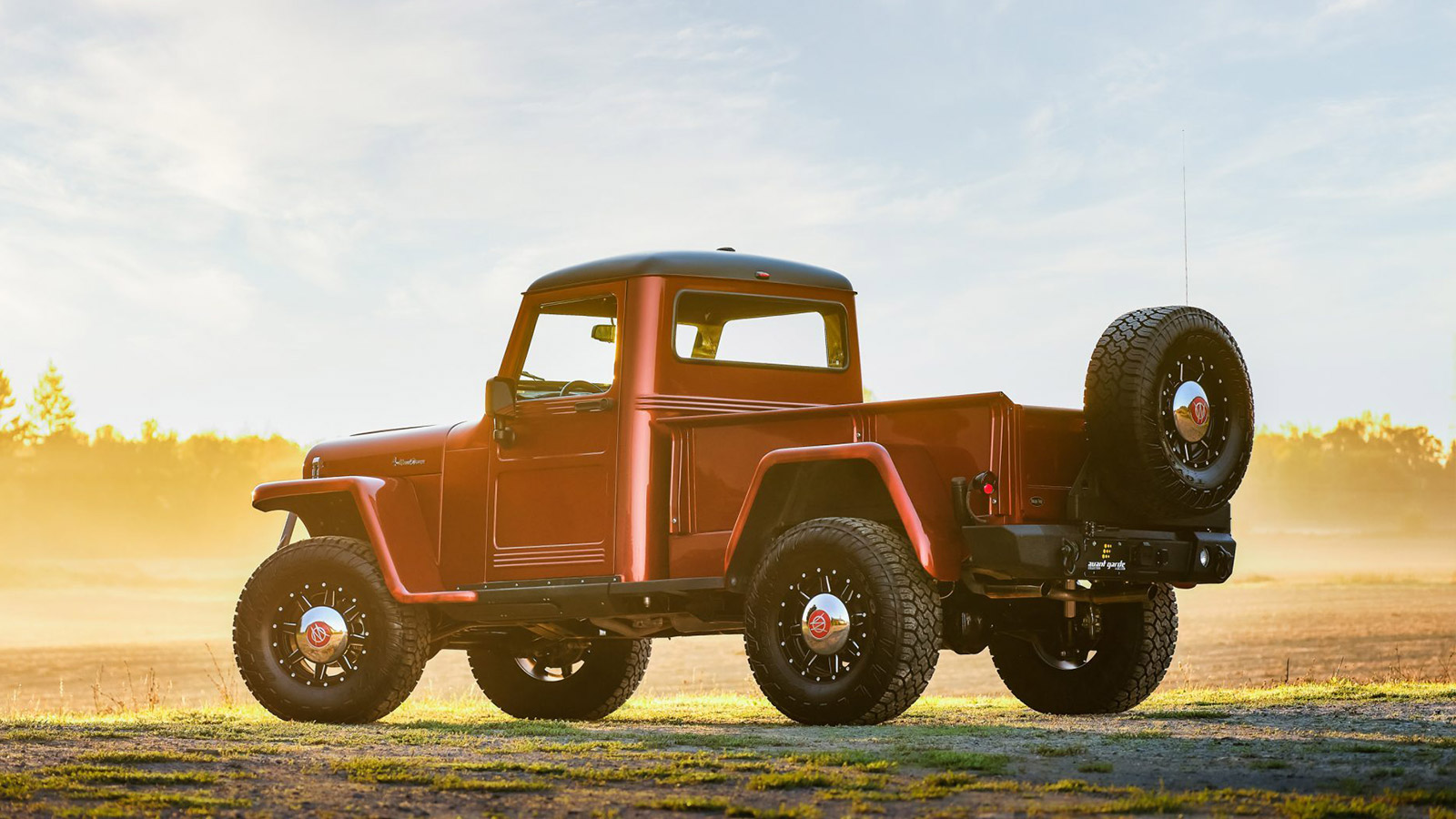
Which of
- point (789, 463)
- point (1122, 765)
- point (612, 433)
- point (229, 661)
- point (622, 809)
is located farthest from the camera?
point (229, 661)

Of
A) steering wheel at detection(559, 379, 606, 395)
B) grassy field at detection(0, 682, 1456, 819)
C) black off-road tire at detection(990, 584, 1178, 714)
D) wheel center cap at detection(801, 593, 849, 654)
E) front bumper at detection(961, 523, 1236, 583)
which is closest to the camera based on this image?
grassy field at detection(0, 682, 1456, 819)

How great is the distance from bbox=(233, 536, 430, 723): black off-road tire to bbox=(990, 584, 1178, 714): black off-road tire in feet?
11.6

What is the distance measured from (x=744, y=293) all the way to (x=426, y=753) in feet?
12.0

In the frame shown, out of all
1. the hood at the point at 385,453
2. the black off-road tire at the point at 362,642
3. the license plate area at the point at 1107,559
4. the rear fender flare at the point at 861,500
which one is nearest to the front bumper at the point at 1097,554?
the license plate area at the point at 1107,559

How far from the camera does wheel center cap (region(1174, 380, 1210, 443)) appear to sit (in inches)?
323

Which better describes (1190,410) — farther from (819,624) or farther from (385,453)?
(385,453)

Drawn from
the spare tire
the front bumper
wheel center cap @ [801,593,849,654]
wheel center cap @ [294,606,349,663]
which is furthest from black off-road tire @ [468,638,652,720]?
the spare tire

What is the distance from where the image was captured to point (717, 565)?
892 cm

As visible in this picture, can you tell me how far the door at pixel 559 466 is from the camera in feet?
30.7

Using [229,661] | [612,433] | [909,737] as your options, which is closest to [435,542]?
[612,433]

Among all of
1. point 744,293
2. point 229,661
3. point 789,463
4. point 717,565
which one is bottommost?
point 229,661

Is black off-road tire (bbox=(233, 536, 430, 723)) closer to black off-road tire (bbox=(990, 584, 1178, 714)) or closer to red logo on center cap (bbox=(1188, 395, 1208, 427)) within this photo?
black off-road tire (bbox=(990, 584, 1178, 714))

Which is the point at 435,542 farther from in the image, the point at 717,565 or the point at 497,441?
the point at 717,565

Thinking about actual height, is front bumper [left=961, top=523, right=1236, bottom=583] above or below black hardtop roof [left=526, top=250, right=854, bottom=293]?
below
